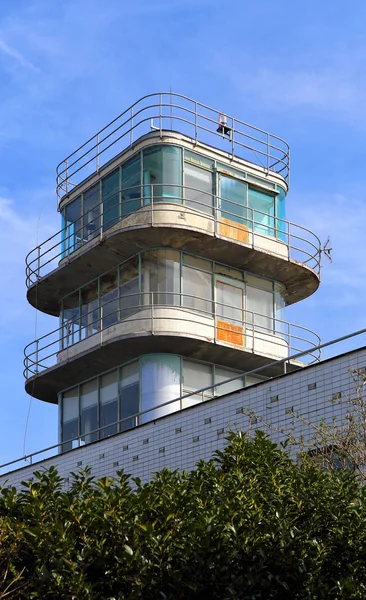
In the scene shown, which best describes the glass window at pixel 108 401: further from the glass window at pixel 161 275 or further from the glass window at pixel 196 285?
the glass window at pixel 196 285

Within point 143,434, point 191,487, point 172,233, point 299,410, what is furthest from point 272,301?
point 191,487

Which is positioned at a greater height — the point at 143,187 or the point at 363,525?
the point at 143,187

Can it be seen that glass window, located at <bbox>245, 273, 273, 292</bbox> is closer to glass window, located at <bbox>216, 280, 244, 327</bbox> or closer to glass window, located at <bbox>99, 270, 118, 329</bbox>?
glass window, located at <bbox>216, 280, 244, 327</bbox>

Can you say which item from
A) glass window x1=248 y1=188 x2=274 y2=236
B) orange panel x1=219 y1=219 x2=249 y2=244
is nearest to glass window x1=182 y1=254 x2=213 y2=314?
orange panel x1=219 y1=219 x2=249 y2=244

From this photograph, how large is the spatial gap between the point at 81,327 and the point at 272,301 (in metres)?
5.86

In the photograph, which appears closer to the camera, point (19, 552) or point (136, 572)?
point (136, 572)

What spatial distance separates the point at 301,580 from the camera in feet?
37.4

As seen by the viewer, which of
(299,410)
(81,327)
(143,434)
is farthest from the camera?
(81,327)

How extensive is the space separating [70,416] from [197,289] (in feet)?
18.9

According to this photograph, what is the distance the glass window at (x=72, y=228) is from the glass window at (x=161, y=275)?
317 centimetres

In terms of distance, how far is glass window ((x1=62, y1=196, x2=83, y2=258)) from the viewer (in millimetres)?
33125

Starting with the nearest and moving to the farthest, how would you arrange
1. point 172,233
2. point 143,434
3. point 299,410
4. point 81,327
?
1. point 299,410
2. point 143,434
3. point 172,233
4. point 81,327

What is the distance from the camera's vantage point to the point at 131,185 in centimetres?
3134

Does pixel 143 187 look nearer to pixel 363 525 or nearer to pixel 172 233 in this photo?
pixel 172 233
